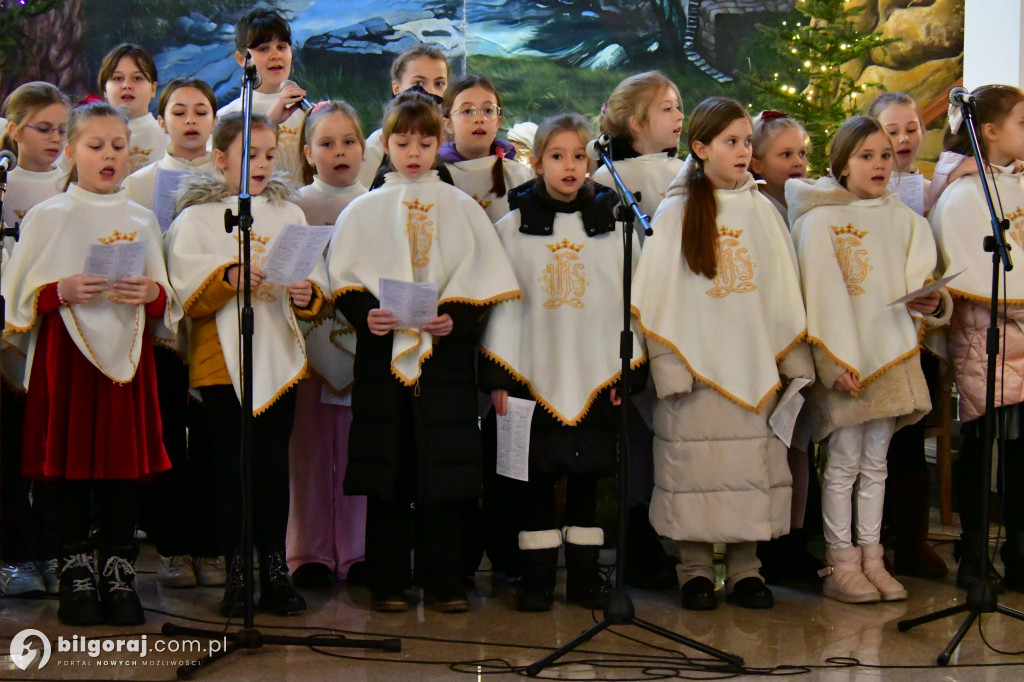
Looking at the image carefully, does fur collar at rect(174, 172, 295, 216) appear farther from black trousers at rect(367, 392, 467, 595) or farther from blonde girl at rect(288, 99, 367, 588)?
black trousers at rect(367, 392, 467, 595)

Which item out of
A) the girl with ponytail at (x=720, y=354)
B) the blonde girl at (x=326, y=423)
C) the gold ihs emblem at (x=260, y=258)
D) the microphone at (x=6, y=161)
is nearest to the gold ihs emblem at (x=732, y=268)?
the girl with ponytail at (x=720, y=354)

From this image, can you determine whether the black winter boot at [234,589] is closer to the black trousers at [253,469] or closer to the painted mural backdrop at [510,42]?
the black trousers at [253,469]

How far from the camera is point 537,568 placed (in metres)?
4.13

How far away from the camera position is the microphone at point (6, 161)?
140 inches

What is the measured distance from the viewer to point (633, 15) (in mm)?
10531

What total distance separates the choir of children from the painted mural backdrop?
576 cm

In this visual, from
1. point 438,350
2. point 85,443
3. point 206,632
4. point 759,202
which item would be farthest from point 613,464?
point 85,443

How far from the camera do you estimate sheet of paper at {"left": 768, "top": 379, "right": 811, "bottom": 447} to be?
414 cm

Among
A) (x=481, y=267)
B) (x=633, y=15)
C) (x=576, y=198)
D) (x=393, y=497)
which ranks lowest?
(x=393, y=497)

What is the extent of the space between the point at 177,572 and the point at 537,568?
1.41 meters

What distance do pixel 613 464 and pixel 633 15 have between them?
24.0 ft

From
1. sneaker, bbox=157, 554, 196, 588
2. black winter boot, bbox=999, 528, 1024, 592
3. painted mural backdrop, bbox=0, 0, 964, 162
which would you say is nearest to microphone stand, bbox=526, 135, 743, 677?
black winter boot, bbox=999, 528, 1024, 592

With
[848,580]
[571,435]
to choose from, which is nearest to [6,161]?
[571,435]

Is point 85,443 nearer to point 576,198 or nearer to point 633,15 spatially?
point 576,198
